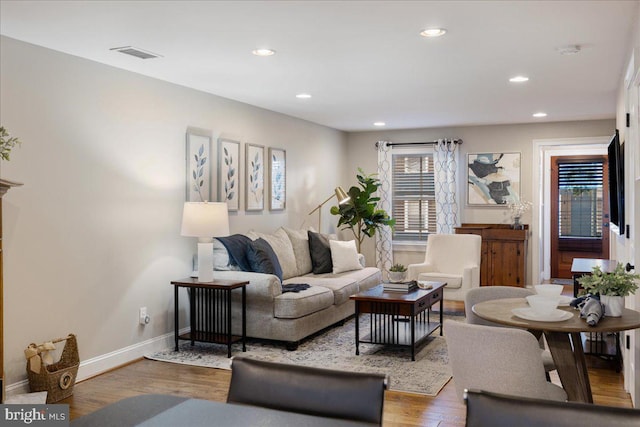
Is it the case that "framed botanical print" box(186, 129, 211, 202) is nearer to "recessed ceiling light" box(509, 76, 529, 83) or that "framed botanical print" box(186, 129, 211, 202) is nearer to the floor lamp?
the floor lamp

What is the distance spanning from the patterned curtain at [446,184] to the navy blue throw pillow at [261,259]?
12.3 ft

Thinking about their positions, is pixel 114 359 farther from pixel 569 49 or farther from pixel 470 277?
pixel 569 49

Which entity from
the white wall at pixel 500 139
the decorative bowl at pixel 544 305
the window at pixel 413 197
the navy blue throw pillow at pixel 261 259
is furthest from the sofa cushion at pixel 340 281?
the decorative bowl at pixel 544 305

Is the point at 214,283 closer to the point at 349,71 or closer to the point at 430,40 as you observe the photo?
the point at 349,71

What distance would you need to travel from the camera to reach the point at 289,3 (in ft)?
11.0

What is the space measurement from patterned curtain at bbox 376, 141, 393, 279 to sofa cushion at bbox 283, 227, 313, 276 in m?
2.35

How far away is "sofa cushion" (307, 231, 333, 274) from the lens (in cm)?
696

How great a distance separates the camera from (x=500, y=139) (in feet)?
28.3

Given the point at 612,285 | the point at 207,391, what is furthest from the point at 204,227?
the point at 612,285

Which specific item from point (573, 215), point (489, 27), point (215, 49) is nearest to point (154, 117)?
point (215, 49)

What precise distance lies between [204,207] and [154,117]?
2.93 ft

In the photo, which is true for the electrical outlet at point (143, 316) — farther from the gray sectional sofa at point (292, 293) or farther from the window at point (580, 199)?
the window at point (580, 199)

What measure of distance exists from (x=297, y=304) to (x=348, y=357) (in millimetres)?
620

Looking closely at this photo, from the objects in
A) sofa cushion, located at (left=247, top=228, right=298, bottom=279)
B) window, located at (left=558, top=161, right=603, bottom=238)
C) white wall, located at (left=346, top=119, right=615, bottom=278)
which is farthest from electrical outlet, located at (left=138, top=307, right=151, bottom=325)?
window, located at (left=558, top=161, right=603, bottom=238)
